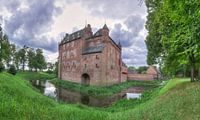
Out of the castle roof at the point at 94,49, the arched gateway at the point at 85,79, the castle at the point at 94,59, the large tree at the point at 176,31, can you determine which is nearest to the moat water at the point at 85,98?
the large tree at the point at 176,31

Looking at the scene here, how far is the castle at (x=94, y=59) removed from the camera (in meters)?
55.6

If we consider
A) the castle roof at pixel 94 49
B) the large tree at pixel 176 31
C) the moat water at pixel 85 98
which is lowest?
the moat water at pixel 85 98

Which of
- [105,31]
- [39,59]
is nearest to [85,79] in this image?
[105,31]

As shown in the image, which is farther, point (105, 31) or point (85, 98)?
point (105, 31)

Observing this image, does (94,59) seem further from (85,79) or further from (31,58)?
(31,58)

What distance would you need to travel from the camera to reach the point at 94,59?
2243 inches

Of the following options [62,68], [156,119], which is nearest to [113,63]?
[62,68]

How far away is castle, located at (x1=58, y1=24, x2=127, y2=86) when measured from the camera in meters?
55.6

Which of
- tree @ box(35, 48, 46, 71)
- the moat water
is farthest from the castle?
tree @ box(35, 48, 46, 71)

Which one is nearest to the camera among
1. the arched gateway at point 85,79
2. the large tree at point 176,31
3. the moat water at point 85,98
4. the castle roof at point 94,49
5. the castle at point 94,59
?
the large tree at point 176,31

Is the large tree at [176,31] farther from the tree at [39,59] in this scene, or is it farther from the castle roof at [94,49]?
the tree at [39,59]

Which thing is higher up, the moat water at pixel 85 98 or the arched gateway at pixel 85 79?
the arched gateway at pixel 85 79

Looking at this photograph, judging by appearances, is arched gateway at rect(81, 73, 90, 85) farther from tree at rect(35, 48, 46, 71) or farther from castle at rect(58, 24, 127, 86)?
tree at rect(35, 48, 46, 71)

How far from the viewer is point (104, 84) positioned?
180ft
